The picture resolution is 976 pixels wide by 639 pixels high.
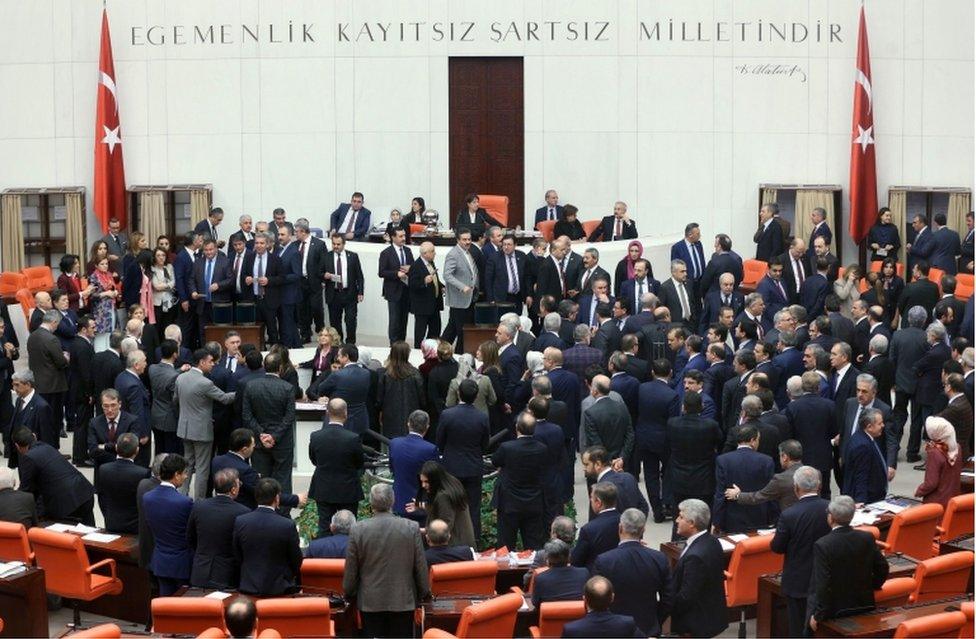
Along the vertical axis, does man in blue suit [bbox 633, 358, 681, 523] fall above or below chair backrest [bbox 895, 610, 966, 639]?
above

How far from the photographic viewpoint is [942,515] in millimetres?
12125

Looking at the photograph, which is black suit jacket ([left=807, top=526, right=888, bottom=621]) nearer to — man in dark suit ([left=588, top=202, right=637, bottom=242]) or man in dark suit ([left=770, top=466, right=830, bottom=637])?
man in dark suit ([left=770, top=466, right=830, bottom=637])

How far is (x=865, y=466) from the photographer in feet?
40.9

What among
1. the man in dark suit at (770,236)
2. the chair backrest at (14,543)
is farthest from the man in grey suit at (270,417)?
the man in dark suit at (770,236)

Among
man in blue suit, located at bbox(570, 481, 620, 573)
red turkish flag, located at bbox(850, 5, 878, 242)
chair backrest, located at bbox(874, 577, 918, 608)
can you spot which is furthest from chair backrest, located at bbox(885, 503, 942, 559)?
red turkish flag, located at bbox(850, 5, 878, 242)

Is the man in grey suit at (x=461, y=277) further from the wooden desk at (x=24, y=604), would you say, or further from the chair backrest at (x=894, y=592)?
the chair backrest at (x=894, y=592)

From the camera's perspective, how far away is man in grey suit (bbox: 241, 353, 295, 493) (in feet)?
45.5

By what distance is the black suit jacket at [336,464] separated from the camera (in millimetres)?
12578

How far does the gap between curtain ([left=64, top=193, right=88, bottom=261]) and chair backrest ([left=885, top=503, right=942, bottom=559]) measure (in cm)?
1559

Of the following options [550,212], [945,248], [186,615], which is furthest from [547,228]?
[186,615]

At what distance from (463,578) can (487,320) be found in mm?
8795

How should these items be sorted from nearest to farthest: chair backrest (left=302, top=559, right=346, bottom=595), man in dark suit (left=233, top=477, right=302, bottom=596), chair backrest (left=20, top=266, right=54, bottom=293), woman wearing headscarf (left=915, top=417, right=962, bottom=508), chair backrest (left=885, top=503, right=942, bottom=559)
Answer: man in dark suit (left=233, top=477, right=302, bottom=596)
chair backrest (left=302, top=559, right=346, bottom=595)
chair backrest (left=885, top=503, right=942, bottom=559)
woman wearing headscarf (left=915, top=417, right=962, bottom=508)
chair backrest (left=20, top=266, right=54, bottom=293)

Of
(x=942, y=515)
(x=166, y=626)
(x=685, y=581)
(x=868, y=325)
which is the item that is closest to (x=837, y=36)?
(x=868, y=325)

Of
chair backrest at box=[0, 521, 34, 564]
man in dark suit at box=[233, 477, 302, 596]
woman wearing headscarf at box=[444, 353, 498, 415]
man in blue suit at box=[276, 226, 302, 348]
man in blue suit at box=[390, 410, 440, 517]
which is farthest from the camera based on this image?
man in blue suit at box=[276, 226, 302, 348]
